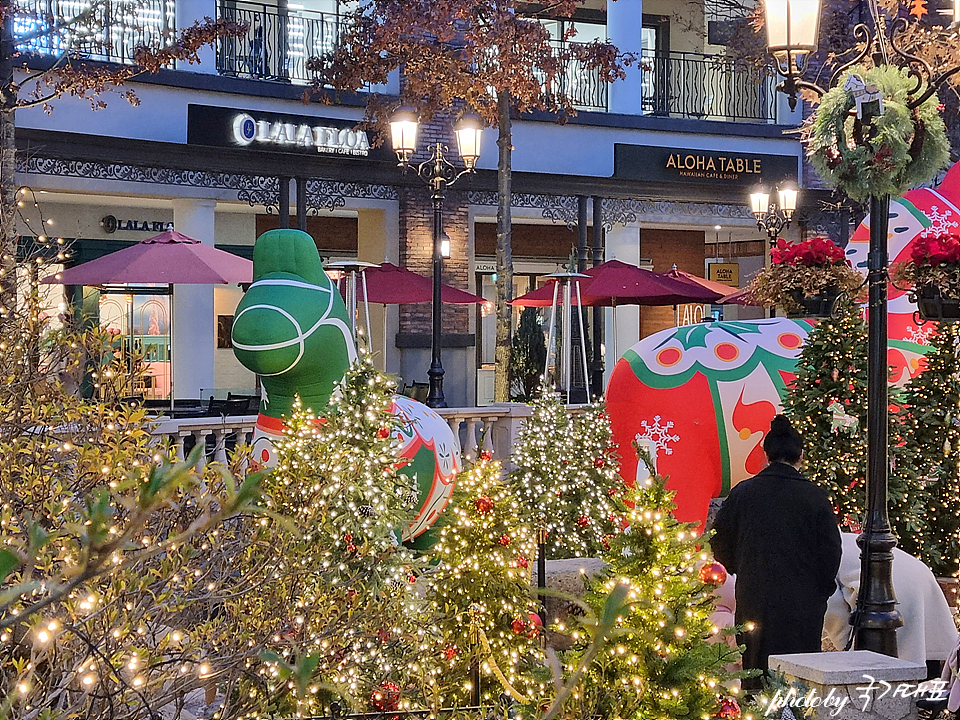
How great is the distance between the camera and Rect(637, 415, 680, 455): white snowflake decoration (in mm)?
9469

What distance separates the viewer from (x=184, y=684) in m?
3.46

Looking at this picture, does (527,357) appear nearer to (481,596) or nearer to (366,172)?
(366,172)

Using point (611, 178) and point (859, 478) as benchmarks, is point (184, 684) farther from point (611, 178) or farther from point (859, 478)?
point (611, 178)

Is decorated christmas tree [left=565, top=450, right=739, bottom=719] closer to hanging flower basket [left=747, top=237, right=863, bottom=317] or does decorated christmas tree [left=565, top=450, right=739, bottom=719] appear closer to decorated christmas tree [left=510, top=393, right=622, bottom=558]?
hanging flower basket [left=747, top=237, right=863, bottom=317]

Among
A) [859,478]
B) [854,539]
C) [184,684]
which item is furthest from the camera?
[859,478]

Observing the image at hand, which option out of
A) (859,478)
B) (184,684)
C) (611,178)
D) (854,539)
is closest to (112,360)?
(184,684)

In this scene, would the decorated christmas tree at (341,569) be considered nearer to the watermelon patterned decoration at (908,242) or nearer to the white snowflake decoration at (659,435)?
the white snowflake decoration at (659,435)

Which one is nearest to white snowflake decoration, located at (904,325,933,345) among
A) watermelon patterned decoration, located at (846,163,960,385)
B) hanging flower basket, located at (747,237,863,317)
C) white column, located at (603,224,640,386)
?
watermelon patterned decoration, located at (846,163,960,385)

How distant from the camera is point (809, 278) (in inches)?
311

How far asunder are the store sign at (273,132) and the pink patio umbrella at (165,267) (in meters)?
3.56

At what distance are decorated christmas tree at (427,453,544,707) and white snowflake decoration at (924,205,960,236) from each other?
6.41 m

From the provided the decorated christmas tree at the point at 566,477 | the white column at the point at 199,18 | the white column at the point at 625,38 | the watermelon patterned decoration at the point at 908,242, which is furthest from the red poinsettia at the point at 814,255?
the white column at the point at 625,38

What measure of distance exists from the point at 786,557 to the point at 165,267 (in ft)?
33.6

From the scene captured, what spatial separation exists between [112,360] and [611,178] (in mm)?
17734
